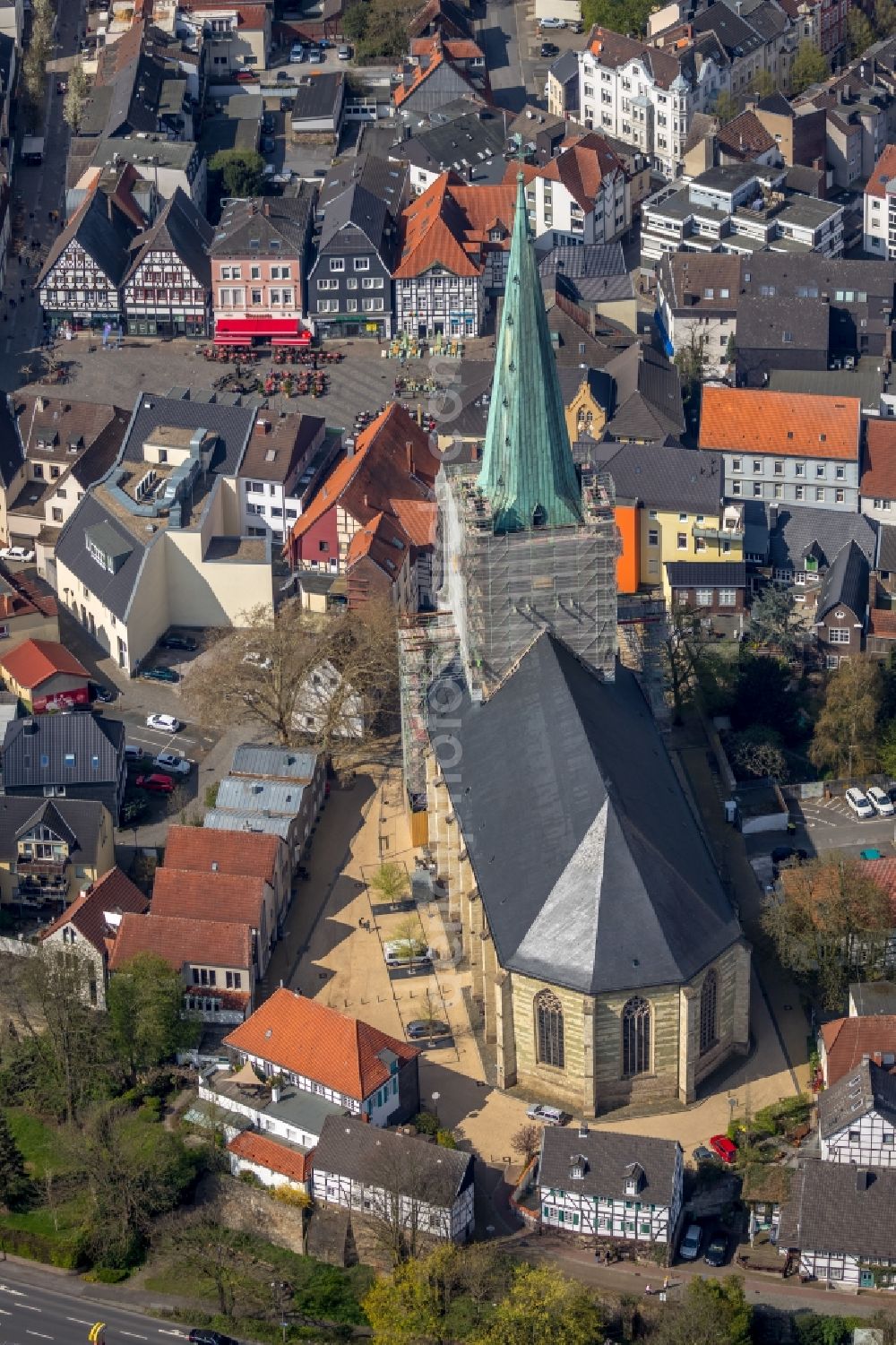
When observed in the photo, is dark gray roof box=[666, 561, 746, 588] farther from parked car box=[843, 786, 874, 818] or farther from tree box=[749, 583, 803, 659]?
parked car box=[843, 786, 874, 818]

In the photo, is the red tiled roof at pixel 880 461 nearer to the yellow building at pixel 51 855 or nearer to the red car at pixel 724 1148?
the yellow building at pixel 51 855

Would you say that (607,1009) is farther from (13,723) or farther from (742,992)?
(13,723)

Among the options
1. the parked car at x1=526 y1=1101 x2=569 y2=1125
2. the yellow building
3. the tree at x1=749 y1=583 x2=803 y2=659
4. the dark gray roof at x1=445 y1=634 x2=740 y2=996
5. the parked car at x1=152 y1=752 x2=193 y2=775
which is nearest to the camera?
the dark gray roof at x1=445 y1=634 x2=740 y2=996

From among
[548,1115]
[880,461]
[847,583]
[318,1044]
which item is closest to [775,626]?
[847,583]

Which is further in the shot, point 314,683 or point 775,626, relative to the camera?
point 775,626

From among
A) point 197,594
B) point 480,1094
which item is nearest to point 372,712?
point 197,594

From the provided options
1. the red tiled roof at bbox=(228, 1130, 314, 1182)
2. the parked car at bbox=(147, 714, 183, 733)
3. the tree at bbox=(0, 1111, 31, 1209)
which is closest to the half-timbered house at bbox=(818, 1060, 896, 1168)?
the red tiled roof at bbox=(228, 1130, 314, 1182)

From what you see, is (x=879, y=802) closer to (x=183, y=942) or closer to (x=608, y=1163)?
(x=608, y=1163)
